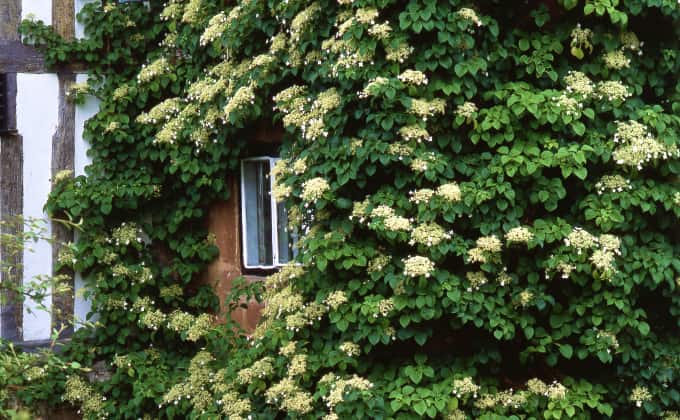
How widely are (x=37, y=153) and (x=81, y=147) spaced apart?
1.32 ft

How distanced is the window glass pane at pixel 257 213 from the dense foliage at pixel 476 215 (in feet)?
3.66

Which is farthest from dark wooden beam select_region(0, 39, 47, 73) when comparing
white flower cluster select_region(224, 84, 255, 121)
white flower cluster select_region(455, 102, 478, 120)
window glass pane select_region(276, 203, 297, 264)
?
white flower cluster select_region(455, 102, 478, 120)

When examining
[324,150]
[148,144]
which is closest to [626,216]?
[324,150]

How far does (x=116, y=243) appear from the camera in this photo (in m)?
8.95

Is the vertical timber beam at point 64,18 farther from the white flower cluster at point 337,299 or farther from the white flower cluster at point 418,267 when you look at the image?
the white flower cluster at point 418,267

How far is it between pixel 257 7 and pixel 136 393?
11.6 feet

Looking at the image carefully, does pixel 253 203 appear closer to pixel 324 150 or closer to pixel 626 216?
pixel 324 150

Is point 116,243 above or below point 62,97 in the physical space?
below

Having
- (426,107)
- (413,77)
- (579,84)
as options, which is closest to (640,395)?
(579,84)

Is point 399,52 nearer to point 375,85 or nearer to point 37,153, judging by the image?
point 375,85

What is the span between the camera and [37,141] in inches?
355

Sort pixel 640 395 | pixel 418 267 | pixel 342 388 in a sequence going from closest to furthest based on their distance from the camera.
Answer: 1. pixel 418 267
2. pixel 342 388
3. pixel 640 395

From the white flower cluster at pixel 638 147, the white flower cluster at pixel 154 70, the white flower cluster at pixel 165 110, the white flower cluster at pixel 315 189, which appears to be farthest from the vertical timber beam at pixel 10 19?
the white flower cluster at pixel 638 147

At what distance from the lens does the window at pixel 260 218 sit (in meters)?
8.79
